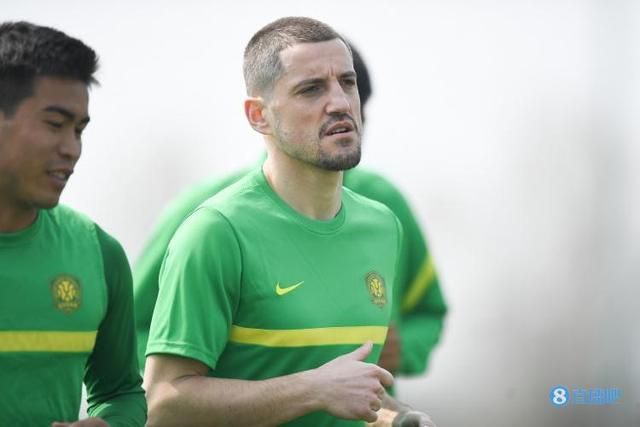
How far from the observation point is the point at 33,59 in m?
4.03

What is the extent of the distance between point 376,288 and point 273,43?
0.89 m

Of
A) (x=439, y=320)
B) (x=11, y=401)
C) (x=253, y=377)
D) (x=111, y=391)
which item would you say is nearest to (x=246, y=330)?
(x=253, y=377)

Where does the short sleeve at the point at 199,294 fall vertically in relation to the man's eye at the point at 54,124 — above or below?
below

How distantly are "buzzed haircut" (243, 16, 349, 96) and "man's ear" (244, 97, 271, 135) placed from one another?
0.03 metres

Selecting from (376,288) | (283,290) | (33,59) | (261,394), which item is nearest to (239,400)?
(261,394)

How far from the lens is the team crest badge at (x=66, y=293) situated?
407cm

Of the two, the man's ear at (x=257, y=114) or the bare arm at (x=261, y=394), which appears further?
the man's ear at (x=257, y=114)

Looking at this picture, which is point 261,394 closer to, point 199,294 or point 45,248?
point 199,294

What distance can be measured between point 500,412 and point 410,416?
20.8 feet

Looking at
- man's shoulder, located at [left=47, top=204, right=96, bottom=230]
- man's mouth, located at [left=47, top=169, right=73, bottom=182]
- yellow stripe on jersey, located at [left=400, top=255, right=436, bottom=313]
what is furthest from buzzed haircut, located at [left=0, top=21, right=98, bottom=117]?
yellow stripe on jersey, located at [left=400, top=255, right=436, bottom=313]

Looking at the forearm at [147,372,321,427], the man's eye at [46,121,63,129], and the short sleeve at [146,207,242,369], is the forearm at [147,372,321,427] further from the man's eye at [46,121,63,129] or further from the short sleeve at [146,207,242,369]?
the man's eye at [46,121,63,129]

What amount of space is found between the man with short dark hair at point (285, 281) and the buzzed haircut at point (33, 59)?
0.66 m

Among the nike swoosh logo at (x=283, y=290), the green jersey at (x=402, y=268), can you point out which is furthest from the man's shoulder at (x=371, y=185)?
the nike swoosh logo at (x=283, y=290)

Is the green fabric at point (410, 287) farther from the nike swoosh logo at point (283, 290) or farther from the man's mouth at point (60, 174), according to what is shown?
the man's mouth at point (60, 174)
